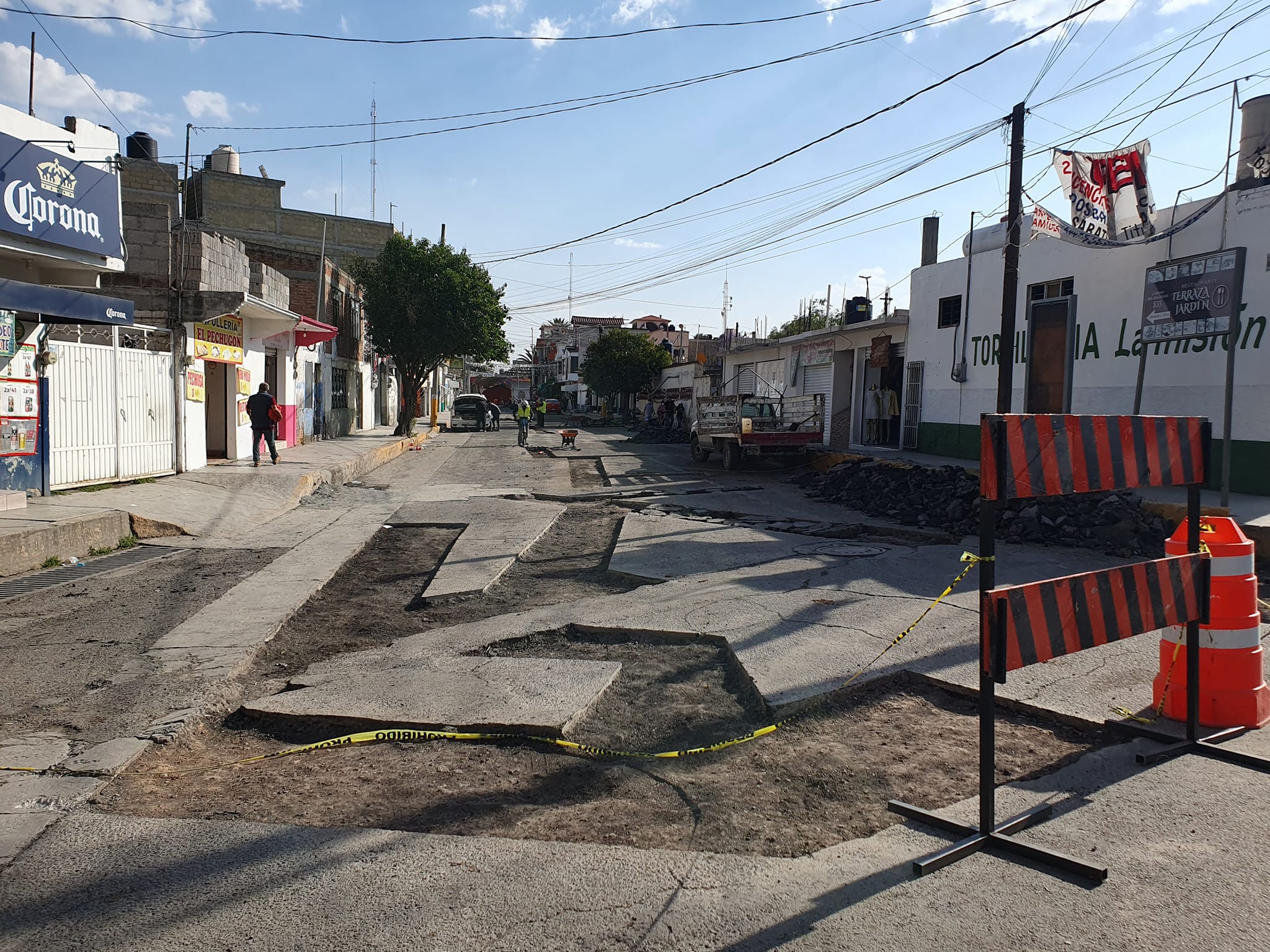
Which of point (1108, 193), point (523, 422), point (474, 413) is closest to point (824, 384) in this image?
point (523, 422)

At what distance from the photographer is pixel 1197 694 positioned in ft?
14.2

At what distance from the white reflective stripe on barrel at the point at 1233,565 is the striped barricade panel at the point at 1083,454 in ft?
1.45

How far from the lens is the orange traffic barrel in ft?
14.5

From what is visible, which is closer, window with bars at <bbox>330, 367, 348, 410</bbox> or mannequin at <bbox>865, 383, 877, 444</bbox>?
mannequin at <bbox>865, 383, 877, 444</bbox>

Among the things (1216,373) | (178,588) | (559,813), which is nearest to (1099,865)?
(559,813)

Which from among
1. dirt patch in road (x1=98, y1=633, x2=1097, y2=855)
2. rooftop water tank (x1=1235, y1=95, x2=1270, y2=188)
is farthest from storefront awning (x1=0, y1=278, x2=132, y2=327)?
rooftop water tank (x1=1235, y1=95, x2=1270, y2=188)

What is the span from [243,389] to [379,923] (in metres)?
18.8

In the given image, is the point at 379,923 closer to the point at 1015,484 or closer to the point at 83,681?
the point at 1015,484

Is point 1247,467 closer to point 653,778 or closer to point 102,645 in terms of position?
point 653,778

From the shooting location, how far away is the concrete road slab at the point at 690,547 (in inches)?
341

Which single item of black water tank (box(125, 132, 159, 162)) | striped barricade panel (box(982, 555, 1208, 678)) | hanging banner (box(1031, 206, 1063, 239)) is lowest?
striped barricade panel (box(982, 555, 1208, 678))

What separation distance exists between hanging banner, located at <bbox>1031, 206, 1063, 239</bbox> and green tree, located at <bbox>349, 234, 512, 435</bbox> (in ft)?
77.5

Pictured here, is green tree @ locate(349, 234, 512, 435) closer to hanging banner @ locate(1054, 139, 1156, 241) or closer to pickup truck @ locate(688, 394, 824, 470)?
pickup truck @ locate(688, 394, 824, 470)

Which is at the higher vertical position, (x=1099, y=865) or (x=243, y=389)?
(x=243, y=389)
